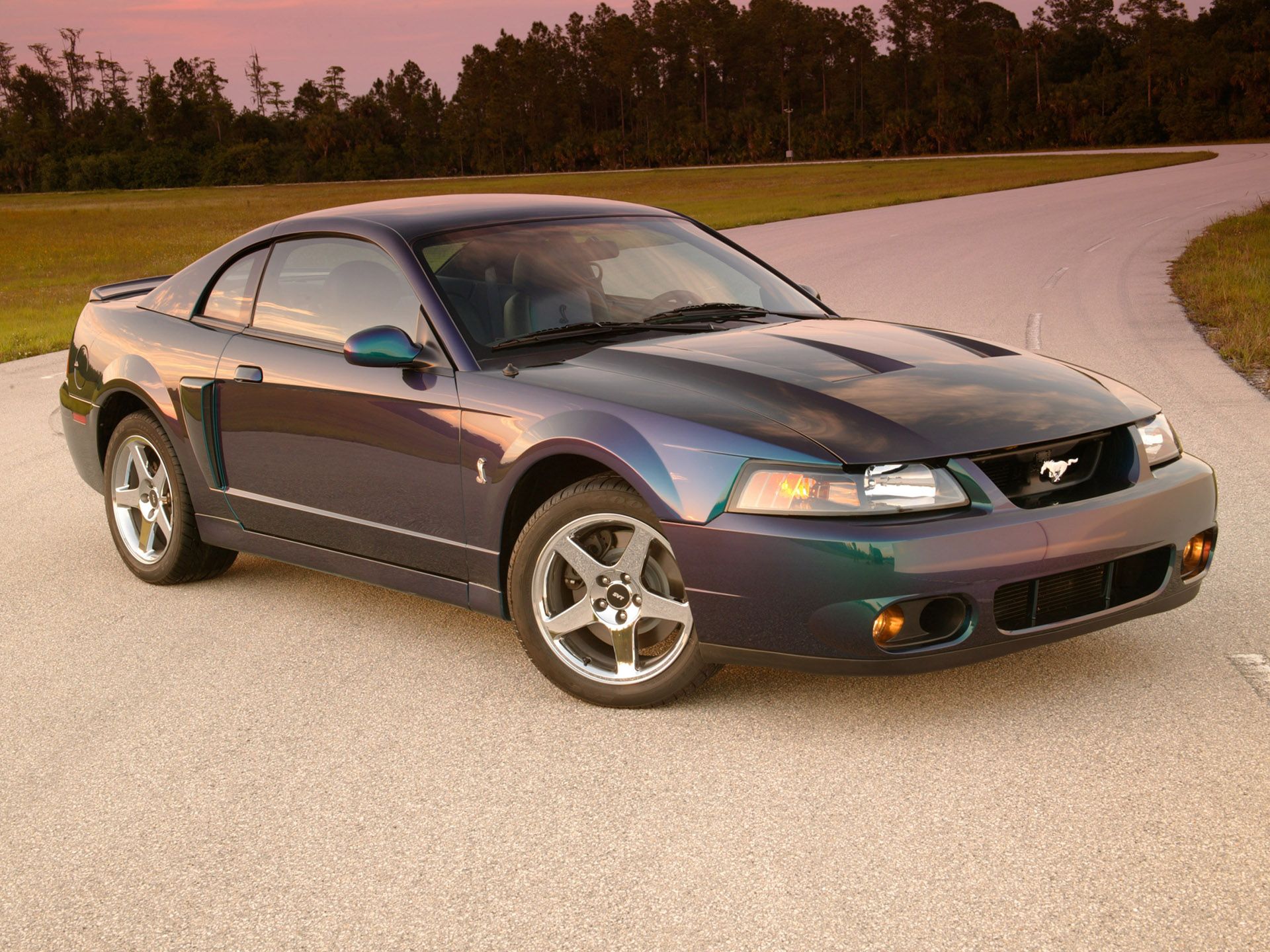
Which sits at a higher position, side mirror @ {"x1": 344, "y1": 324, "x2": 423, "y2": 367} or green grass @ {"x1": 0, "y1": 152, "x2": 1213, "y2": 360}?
side mirror @ {"x1": 344, "y1": 324, "x2": 423, "y2": 367}

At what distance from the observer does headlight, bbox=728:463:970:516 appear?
367 centimetres

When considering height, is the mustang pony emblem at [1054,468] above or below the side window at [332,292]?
below

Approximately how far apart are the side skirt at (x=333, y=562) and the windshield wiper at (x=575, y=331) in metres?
0.81

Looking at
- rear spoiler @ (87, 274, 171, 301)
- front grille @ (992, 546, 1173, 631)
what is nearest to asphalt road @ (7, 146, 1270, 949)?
front grille @ (992, 546, 1173, 631)

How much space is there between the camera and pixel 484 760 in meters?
3.85

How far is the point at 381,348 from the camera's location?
4.45 meters

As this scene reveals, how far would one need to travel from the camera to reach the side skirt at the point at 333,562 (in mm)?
4617

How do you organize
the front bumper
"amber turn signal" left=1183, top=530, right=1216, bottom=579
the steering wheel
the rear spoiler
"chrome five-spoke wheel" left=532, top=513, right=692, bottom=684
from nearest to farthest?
1. the front bumper
2. "chrome five-spoke wheel" left=532, top=513, right=692, bottom=684
3. "amber turn signal" left=1183, top=530, right=1216, bottom=579
4. the steering wheel
5. the rear spoiler

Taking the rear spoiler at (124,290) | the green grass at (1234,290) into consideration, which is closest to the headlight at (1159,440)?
the rear spoiler at (124,290)

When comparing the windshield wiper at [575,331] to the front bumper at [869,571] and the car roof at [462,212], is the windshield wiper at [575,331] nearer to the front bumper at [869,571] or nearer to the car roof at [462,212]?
the car roof at [462,212]

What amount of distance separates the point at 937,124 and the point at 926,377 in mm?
116754

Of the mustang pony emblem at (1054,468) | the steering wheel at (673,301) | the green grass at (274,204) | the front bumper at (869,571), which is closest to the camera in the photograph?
the front bumper at (869,571)

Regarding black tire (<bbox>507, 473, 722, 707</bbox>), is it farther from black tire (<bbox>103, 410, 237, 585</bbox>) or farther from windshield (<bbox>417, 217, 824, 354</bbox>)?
black tire (<bbox>103, 410, 237, 585</bbox>)

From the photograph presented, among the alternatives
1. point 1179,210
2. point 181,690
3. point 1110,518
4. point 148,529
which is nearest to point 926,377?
point 1110,518
